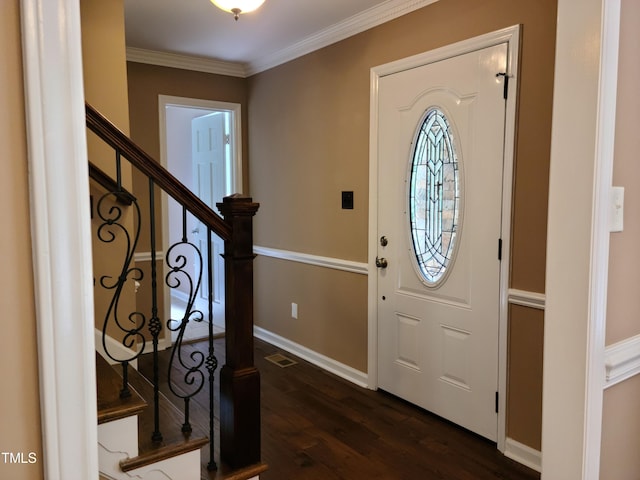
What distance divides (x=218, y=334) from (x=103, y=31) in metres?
2.89

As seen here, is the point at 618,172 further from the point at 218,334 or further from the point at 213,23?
the point at 218,334

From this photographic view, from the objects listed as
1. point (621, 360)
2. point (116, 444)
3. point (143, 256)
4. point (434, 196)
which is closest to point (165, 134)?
point (143, 256)

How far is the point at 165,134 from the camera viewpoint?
4.24 meters

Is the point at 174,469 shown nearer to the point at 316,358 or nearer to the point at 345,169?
the point at 316,358

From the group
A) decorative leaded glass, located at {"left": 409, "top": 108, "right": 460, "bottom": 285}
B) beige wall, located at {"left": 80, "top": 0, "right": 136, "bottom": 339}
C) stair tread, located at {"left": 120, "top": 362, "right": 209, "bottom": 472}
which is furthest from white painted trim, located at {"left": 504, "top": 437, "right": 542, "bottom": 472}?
beige wall, located at {"left": 80, "top": 0, "right": 136, "bottom": 339}

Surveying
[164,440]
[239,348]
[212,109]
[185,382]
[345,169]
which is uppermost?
[212,109]

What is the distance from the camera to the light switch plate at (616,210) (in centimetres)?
139

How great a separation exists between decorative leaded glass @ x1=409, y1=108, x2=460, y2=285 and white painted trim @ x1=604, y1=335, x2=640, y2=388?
1.24 m

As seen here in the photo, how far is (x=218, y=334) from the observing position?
466 cm

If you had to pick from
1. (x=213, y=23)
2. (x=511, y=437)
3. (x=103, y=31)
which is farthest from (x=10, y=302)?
(x=213, y=23)

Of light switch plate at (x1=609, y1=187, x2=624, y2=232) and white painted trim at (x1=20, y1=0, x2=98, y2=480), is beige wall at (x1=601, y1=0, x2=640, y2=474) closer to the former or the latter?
light switch plate at (x1=609, y1=187, x2=624, y2=232)

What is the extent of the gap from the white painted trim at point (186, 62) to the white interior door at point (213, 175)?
406 mm

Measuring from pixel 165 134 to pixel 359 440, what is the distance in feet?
9.74

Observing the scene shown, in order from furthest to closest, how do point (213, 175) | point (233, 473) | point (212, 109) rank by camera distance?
1. point (213, 175)
2. point (212, 109)
3. point (233, 473)
